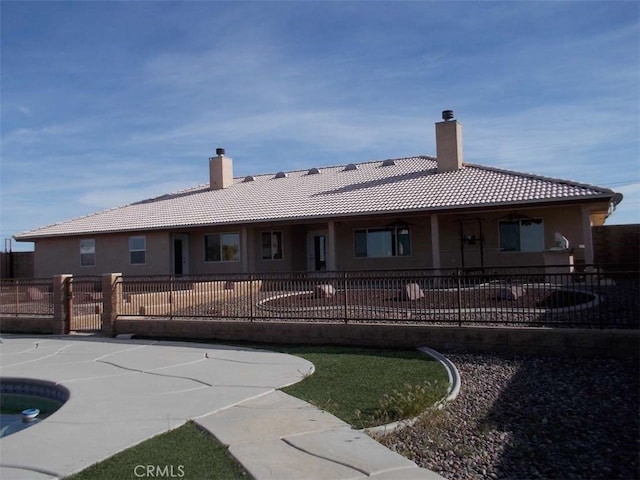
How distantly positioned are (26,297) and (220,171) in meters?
15.8

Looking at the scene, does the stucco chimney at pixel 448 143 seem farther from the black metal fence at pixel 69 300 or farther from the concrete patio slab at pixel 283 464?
the concrete patio slab at pixel 283 464

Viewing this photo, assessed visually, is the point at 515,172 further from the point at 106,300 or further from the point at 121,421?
the point at 121,421

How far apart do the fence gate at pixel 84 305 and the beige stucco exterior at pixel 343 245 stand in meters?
8.36

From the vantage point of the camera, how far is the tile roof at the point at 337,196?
1955 centimetres

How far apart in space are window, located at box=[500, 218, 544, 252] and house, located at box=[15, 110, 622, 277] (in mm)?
35

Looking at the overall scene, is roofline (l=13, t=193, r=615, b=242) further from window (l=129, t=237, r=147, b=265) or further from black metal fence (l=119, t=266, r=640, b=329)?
black metal fence (l=119, t=266, r=640, b=329)

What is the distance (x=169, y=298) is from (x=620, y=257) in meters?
18.4

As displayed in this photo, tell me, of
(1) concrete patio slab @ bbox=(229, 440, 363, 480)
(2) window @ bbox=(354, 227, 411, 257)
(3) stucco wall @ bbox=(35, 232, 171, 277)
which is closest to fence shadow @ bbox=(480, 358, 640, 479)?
(1) concrete patio slab @ bbox=(229, 440, 363, 480)

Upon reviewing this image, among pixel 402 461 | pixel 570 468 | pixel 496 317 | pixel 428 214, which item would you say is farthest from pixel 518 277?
pixel 428 214

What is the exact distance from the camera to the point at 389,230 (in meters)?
22.7

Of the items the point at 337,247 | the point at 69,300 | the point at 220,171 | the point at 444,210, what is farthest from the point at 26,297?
the point at 220,171

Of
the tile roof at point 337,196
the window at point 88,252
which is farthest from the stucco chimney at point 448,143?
the window at point 88,252

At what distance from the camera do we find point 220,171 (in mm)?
31281

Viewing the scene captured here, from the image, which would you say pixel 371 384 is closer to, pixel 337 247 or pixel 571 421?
pixel 571 421
